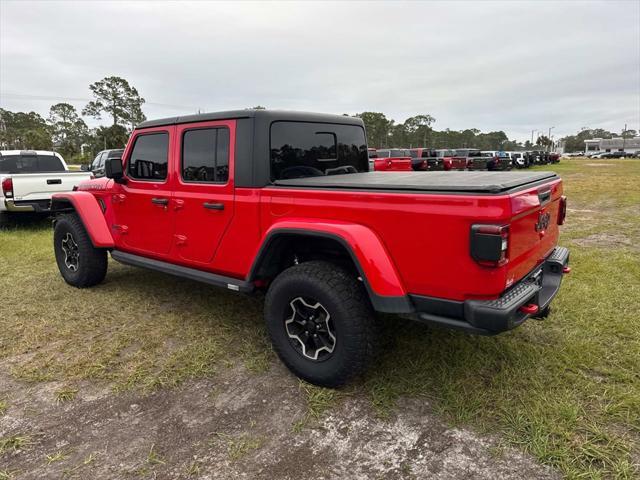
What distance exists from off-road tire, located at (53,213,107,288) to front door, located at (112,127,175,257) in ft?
1.55

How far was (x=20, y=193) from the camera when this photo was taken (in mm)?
7844

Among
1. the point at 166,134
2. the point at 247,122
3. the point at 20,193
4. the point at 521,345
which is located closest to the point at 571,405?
the point at 521,345

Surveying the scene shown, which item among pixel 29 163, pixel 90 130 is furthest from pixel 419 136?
pixel 29 163

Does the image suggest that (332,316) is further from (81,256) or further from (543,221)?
(81,256)

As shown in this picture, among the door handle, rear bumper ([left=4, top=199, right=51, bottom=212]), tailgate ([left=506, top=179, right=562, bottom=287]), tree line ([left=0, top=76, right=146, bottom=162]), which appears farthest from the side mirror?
tree line ([left=0, top=76, right=146, bottom=162])

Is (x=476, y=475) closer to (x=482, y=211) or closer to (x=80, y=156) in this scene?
(x=482, y=211)

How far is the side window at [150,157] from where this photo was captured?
3998mm

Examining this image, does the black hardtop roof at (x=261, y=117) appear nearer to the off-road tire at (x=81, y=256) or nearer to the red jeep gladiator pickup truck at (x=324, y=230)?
the red jeep gladiator pickup truck at (x=324, y=230)

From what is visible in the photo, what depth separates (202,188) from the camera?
358cm

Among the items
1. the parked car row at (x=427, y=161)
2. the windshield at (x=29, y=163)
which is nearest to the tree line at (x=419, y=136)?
the parked car row at (x=427, y=161)

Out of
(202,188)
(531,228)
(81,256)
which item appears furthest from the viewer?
(81,256)

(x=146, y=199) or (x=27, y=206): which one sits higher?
(x=146, y=199)

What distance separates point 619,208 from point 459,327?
32.3 feet

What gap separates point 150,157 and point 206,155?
862mm
